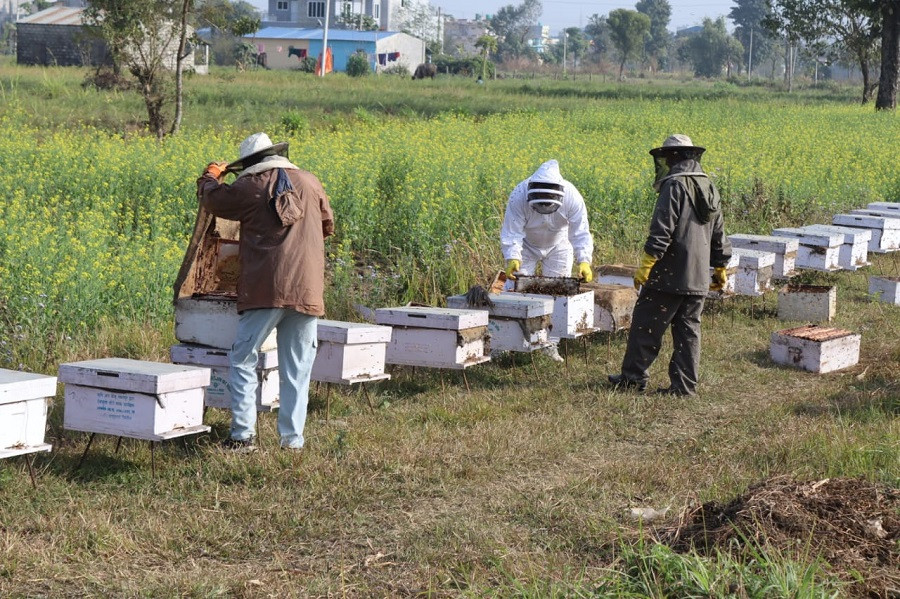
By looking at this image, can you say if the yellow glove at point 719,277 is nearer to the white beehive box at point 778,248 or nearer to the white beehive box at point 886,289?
the white beehive box at point 778,248

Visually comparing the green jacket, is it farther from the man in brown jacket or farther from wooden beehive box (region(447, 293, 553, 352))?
the man in brown jacket

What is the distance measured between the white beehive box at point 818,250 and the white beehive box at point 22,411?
9542 millimetres

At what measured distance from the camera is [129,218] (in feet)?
43.8

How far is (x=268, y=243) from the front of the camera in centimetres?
705

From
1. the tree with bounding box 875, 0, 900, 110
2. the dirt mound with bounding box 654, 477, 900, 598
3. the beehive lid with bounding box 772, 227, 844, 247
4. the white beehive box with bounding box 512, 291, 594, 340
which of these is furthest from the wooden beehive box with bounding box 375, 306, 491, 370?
the tree with bounding box 875, 0, 900, 110

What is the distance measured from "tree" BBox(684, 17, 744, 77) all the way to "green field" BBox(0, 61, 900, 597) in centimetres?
12702

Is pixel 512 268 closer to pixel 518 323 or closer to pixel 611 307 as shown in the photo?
pixel 611 307

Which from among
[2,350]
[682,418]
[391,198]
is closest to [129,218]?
[391,198]

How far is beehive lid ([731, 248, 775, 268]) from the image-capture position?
1199 centimetres

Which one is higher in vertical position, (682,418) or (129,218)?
(129,218)

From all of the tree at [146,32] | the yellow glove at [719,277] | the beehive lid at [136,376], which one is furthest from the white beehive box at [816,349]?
the tree at [146,32]

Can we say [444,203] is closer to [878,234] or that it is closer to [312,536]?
[878,234]

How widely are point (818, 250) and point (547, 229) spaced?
433cm

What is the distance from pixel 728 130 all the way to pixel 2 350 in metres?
22.8
